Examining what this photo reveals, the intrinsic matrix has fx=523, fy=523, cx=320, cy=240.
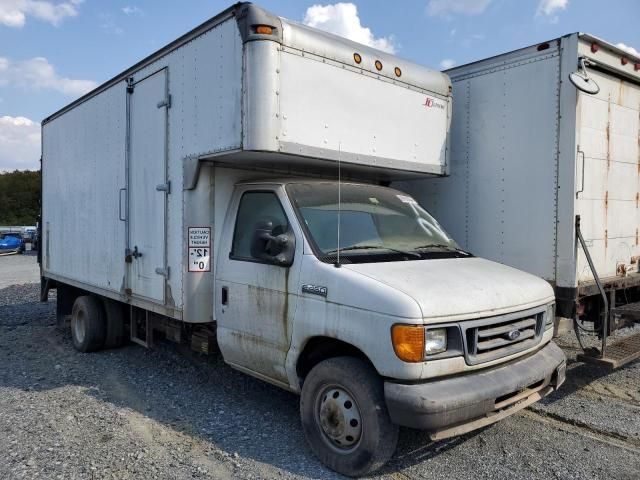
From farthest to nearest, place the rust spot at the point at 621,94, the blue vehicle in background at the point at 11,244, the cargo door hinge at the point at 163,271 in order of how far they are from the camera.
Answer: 1. the blue vehicle in background at the point at 11,244
2. the rust spot at the point at 621,94
3. the cargo door hinge at the point at 163,271

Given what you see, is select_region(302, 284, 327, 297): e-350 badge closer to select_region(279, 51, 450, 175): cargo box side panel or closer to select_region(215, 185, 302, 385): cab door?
select_region(215, 185, 302, 385): cab door

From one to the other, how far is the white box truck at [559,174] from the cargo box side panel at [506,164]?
11 millimetres

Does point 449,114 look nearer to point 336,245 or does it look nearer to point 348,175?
point 348,175

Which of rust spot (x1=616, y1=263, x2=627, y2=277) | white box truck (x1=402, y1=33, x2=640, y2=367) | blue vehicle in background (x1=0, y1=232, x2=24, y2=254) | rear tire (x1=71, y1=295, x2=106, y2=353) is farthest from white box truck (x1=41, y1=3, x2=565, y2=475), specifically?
blue vehicle in background (x1=0, y1=232, x2=24, y2=254)

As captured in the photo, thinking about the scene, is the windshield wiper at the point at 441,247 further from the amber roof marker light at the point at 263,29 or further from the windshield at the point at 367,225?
the amber roof marker light at the point at 263,29

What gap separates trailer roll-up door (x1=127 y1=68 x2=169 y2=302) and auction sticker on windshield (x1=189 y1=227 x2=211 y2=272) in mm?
584

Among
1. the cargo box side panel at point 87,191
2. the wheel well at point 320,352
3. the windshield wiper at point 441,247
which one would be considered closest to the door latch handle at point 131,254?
the cargo box side panel at point 87,191

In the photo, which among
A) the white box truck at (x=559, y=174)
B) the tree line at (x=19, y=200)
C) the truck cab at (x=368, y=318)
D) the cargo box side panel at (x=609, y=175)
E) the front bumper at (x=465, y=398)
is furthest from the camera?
the tree line at (x=19, y=200)

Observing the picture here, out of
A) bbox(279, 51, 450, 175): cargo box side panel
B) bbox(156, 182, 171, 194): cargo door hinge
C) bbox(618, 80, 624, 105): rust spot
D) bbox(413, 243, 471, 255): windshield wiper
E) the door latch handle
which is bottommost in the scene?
the door latch handle

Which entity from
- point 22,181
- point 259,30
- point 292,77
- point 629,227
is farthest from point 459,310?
point 22,181

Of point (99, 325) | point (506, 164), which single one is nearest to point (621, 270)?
point (506, 164)

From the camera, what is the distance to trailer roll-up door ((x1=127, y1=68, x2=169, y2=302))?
17.7ft

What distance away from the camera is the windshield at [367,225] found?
164 inches

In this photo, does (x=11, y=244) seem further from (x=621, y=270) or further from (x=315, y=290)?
(x=621, y=270)
